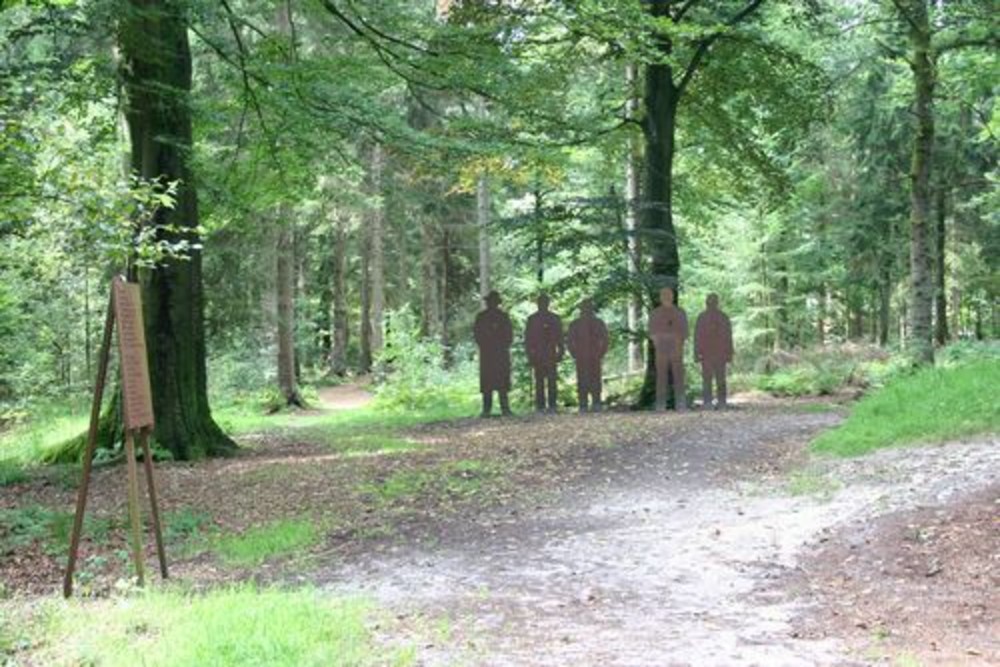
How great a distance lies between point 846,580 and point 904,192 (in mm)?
24043

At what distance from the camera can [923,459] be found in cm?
853

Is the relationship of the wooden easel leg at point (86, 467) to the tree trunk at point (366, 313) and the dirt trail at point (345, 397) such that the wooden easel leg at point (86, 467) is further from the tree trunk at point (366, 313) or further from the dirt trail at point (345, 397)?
the tree trunk at point (366, 313)

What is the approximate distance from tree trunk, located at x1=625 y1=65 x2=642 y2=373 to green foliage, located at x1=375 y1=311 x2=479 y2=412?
4093 millimetres

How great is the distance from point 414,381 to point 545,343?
213 inches

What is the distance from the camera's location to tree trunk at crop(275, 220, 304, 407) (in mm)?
21844

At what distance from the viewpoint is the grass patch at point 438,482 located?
9.04 meters

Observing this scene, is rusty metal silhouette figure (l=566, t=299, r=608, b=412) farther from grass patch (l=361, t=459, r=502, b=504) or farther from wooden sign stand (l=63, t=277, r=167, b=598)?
wooden sign stand (l=63, t=277, r=167, b=598)

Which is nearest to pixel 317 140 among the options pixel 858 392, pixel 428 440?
pixel 428 440

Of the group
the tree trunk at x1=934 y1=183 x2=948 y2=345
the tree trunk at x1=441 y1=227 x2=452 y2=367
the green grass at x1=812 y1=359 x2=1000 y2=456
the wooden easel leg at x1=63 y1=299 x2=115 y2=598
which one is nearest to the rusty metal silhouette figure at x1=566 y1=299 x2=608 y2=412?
the green grass at x1=812 y1=359 x2=1000 y2=456

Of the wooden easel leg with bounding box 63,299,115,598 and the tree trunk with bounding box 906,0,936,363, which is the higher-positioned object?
the tree trunk with bounding box 906,0,936,363

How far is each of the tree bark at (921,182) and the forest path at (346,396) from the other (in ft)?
42.2

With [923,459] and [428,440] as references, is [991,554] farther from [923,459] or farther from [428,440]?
[428,440]

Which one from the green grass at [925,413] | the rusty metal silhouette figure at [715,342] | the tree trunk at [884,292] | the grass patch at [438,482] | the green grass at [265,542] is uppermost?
the tree trunk at [884,292]

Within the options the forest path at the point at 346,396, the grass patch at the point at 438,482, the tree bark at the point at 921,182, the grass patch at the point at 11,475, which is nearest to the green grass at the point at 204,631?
the grass patch at the point at 438,482
